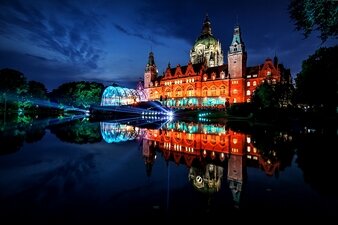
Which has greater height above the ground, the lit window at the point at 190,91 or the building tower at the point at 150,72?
the building tower at the point at 150,72

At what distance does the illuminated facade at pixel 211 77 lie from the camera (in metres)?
85.4

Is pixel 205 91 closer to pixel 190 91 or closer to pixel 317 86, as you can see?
pixel 190 91

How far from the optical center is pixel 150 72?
125875mm

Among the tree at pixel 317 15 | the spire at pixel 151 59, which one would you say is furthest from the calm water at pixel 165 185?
the spire at pixel 151 59

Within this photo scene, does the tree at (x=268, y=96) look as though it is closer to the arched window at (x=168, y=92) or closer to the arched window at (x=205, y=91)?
the arched window at (x=205, y=91)

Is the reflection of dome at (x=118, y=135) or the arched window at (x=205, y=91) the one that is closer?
the reflection of dome at (x=118, y=135)

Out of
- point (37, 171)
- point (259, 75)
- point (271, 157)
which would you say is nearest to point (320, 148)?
point (271, 157)

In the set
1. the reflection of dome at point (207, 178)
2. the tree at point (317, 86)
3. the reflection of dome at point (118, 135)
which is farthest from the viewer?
the tree at point (317, 86)

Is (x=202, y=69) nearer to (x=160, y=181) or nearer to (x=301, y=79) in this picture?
(x=301, y=79)

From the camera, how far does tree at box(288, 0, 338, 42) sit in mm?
13539

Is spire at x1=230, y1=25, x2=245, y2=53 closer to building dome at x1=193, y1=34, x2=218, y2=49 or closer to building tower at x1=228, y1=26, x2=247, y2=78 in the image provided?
building tower at x1=228, y1=26, x2=247, y2=78

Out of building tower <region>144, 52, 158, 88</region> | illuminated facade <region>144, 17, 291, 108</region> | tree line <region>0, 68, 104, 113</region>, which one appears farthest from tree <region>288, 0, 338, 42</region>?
building tower <region>144, 52, 158, 88</region>

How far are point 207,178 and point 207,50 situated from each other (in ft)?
379

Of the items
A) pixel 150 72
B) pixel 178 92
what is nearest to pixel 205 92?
pixel 178 92
